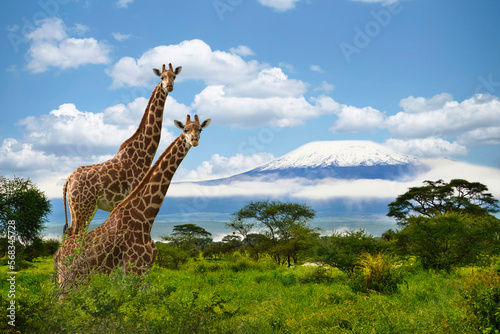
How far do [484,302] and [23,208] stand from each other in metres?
19.9

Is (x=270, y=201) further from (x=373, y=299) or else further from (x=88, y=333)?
(x=88, y=333)

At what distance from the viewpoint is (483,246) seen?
13.8m

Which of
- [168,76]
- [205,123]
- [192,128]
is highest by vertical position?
[168,76]

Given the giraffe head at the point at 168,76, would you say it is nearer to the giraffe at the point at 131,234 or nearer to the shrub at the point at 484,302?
the giraffe at the point at 131,234

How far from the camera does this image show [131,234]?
297 inches

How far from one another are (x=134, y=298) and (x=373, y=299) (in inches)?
220

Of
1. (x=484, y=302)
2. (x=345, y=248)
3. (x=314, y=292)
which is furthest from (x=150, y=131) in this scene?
(x=345, y=248)

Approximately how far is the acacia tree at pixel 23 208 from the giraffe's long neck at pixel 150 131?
42.8ft

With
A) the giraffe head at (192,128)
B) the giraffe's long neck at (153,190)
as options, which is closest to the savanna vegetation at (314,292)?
the giraffe's long neck at (153,190)

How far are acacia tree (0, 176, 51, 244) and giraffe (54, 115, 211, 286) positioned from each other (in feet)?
46.7

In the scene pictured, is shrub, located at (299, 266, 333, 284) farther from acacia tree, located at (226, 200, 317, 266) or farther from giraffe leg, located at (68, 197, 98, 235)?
acacia tree, located at (226, 200, 317, 266)

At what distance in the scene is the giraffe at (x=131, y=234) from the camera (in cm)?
726

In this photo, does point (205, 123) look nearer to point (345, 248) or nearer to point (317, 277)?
point (317, 277)

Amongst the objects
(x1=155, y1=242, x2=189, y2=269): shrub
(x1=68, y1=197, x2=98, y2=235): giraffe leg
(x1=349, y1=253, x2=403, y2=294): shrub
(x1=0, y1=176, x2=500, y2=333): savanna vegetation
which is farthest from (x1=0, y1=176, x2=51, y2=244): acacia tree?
(x1=349, y1=253, x2=403, y2=294): shrub
